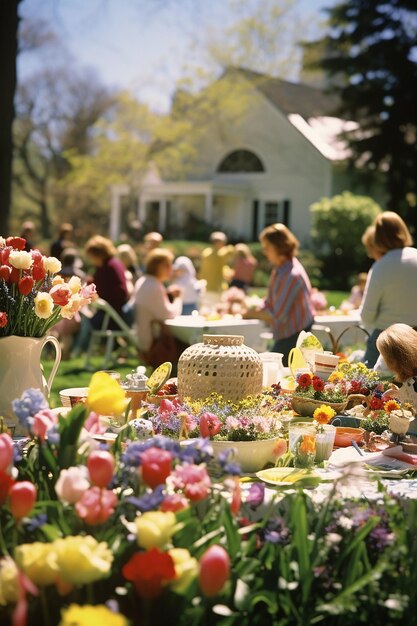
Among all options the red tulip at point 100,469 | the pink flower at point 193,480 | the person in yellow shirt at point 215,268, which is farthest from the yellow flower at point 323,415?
the person in yellow shirt at point 215,268

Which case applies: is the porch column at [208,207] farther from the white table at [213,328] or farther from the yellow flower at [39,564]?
the yellow flower at [39,564]

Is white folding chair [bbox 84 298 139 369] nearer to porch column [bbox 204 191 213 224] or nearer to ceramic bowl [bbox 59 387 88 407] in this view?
ceramic bowl [bbox 59 387 88 407]

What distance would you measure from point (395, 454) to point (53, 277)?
4.43ft

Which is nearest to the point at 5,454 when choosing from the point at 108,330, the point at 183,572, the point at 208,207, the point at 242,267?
the point at 183,572

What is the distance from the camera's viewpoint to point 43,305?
110 inches

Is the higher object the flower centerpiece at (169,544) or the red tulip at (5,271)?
the red tulip at (5,271)

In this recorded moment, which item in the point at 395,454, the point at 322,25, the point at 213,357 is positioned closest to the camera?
the point at 395,454

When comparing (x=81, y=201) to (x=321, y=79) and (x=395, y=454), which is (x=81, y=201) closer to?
(x=321, y=79)

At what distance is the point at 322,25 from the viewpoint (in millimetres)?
25812

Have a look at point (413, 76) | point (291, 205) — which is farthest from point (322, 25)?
point (291, 205)

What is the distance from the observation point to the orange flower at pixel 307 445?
2.61 m

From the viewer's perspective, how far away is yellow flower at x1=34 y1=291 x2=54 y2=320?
9.12 ft

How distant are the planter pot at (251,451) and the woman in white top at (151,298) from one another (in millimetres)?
5132

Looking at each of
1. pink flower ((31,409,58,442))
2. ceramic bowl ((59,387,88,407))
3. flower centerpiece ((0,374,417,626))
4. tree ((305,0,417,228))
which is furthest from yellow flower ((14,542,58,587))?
tree ((305,0,417,228))
